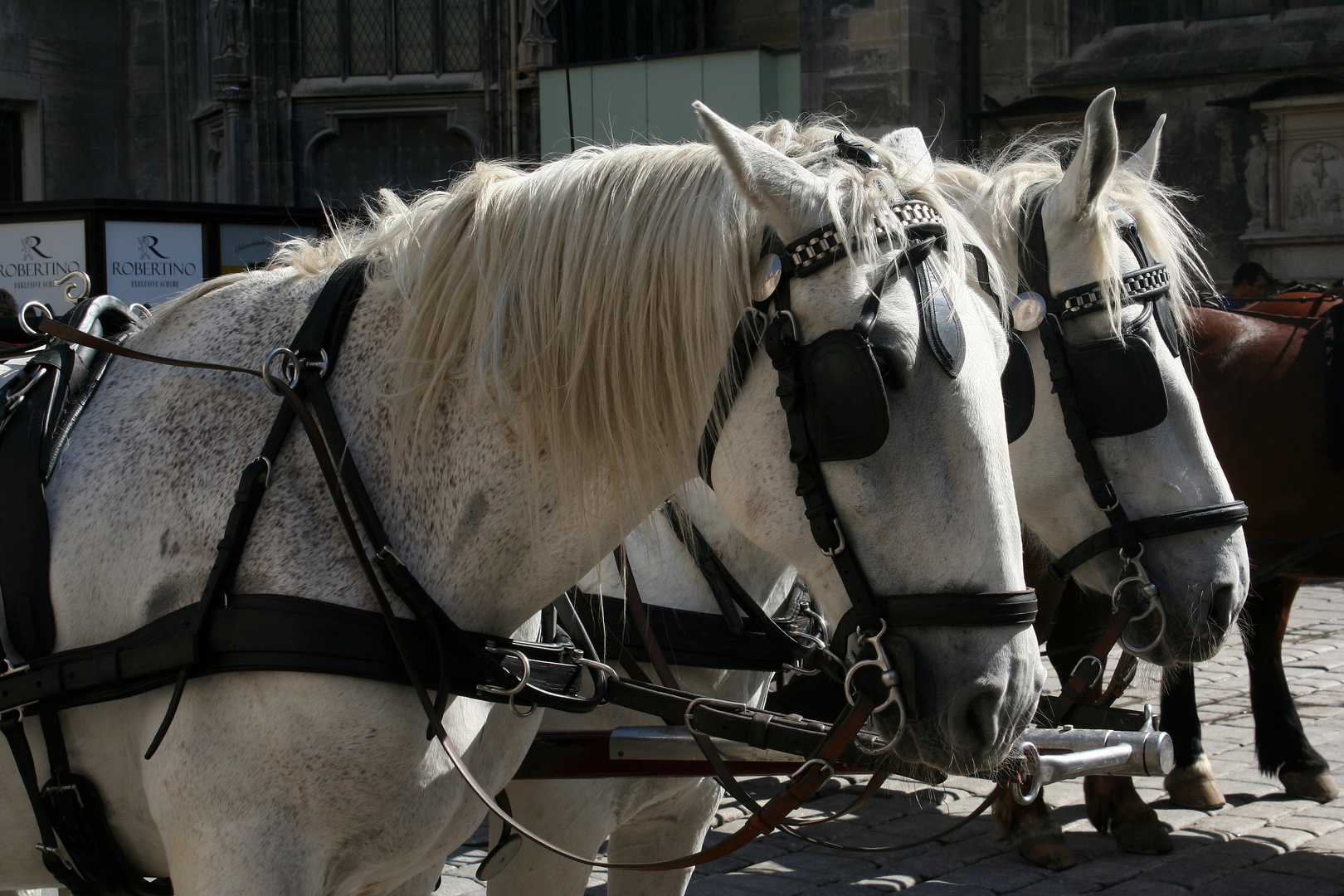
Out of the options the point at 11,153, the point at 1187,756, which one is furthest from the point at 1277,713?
the point at 11,153

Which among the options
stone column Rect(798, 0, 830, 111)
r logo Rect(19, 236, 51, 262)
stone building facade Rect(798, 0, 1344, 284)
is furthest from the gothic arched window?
r logo Rect(19, 236, 51, 262)

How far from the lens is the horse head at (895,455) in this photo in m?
1.50

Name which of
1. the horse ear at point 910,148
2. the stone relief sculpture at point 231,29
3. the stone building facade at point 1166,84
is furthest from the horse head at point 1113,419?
the stone relief sculpture at point 231,29

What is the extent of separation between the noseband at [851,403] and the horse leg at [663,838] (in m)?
1.14

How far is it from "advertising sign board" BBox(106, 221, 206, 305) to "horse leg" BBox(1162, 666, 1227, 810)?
20.3 ft

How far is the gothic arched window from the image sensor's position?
13.3 meters

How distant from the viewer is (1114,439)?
2750mm

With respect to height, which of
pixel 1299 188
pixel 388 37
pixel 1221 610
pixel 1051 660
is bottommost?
pixel 1051 660

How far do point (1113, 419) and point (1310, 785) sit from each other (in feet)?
8.65

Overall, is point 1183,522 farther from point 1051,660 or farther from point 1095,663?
point 1051,660

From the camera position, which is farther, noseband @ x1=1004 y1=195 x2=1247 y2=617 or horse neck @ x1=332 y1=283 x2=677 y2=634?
noseband @ x1=1004 y1=195 x2=1247 y2=617

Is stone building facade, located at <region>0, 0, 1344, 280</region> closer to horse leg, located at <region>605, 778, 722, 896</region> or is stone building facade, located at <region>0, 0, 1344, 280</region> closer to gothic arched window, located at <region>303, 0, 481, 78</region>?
gothic arched window, located at <region>303, 0, 481, 78</region>

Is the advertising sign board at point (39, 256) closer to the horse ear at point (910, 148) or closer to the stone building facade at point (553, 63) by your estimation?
the stone building facade at point (553, 63)

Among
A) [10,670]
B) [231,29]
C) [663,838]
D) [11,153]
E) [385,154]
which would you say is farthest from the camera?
[11,153]
